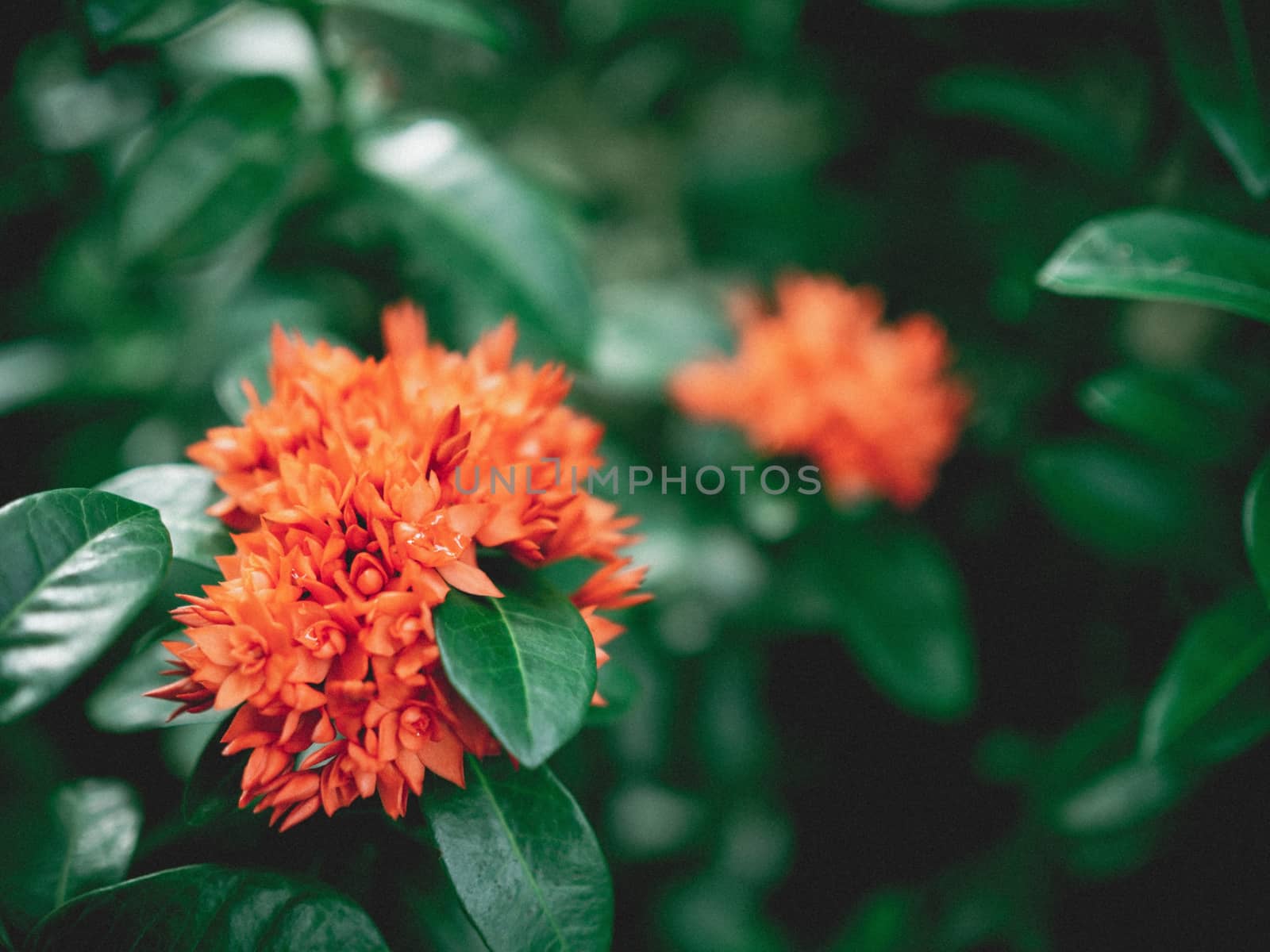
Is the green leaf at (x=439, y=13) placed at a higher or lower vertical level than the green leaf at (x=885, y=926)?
higher

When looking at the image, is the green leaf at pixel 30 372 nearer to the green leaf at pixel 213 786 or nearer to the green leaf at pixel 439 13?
the green leaf at pixel 439 13

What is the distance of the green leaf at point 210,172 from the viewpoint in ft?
3.81

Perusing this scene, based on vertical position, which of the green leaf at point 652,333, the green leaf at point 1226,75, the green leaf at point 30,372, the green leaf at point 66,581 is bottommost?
the green leaf at point 652,333

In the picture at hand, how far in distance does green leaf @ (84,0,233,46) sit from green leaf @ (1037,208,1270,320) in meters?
1.10

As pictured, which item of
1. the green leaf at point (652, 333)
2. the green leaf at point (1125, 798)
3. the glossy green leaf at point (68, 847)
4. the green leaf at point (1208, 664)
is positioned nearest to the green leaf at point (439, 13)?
the green leaf at point (652, 333)

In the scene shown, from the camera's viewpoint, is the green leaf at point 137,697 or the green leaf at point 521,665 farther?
the green leaf at point 137,697

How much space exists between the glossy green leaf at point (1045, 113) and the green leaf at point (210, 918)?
1.67m

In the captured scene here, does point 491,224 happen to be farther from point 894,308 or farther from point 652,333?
point 894,308

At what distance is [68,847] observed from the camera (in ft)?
2.98

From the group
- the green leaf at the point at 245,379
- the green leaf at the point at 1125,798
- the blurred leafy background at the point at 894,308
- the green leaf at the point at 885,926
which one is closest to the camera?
the green leaf at the point at 245,379

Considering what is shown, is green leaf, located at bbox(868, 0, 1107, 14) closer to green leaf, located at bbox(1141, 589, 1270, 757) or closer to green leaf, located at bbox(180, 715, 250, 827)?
green leaf, located at bbox(1141, 589, 1270, 757)

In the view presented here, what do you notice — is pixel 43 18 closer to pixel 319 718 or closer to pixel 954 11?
pixel 319 718

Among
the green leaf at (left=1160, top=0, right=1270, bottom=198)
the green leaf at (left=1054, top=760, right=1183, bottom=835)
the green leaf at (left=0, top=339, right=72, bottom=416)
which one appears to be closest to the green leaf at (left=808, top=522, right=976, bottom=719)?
the green leaf at (left=1054, top=760, right=1183, bottom=835)

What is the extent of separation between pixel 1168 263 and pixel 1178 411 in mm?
326
